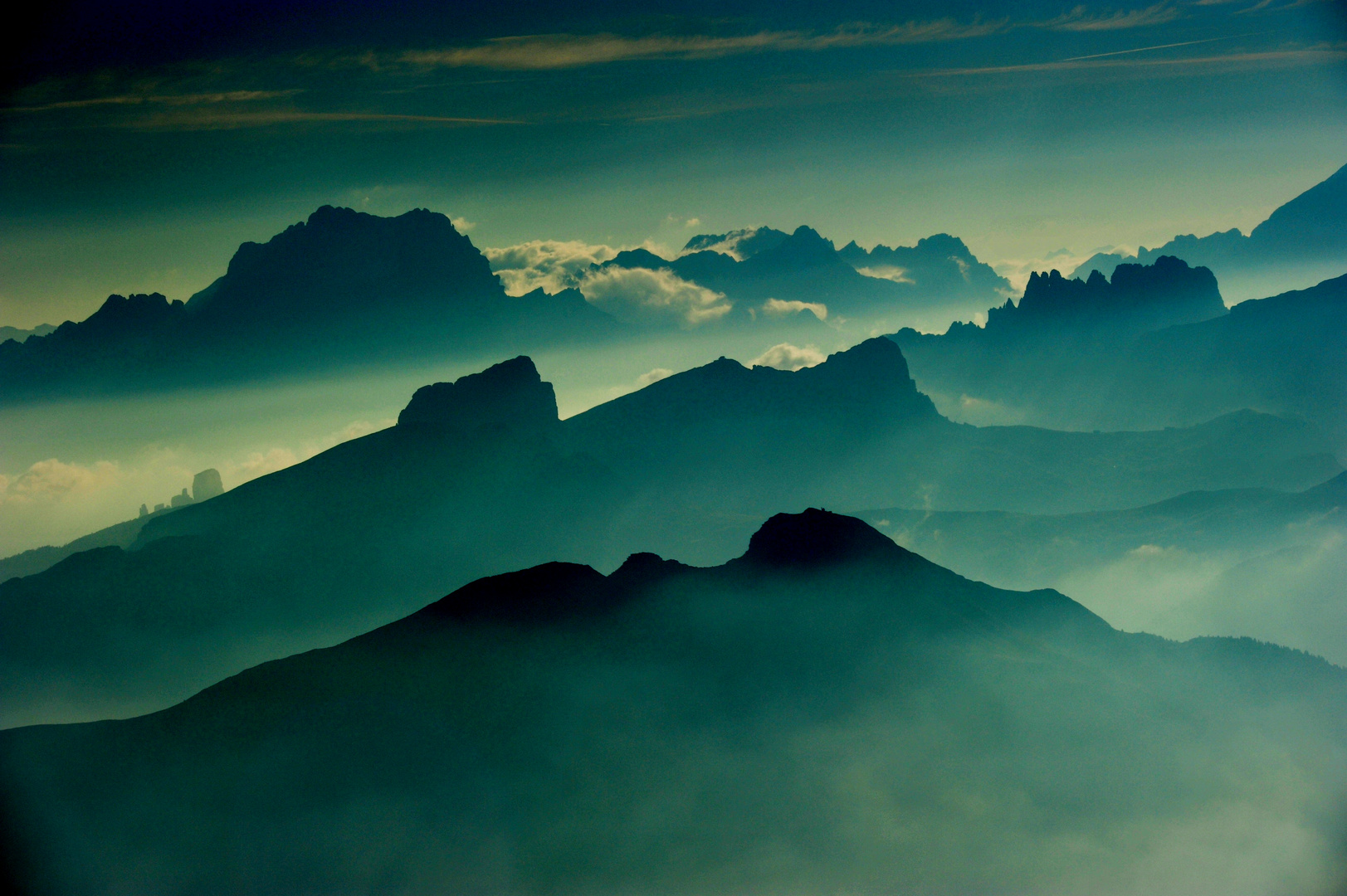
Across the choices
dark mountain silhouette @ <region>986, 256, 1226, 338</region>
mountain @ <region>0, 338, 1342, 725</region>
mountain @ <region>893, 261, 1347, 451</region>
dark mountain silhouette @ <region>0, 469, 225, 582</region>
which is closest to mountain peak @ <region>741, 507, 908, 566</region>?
mountain @ <region>0, 338, 1342, 725</region>

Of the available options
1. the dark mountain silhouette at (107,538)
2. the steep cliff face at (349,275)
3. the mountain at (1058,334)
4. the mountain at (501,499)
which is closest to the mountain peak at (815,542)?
the mountain at (501,499)

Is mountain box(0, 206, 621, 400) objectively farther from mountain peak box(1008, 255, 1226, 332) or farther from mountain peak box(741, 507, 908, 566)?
mountain peak box(1008, 255, 1226, 332)

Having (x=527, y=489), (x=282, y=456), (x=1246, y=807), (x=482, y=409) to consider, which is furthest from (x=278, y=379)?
(x=1246, y=807)

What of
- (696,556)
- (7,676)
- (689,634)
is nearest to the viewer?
(7,676)

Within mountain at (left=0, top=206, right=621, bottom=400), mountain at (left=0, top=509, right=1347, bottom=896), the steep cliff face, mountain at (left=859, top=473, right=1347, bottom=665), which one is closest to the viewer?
mountain at (left=0, top=509, right=1347, bottom=896)

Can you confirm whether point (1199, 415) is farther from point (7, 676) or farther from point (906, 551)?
point (7, 676)

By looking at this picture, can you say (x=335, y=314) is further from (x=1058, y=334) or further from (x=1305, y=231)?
(x=1058, y=334)
